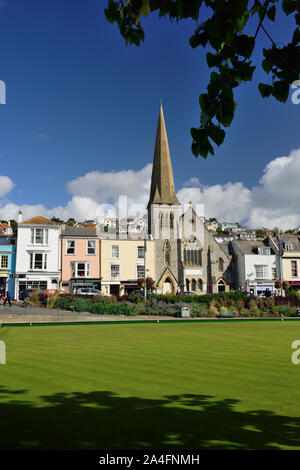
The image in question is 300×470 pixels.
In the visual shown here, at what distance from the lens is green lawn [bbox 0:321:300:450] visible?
4.80m

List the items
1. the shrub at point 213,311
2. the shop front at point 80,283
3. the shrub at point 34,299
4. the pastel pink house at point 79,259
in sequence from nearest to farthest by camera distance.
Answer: the shrub at point 213,311 → the shrub at point 34,299 → the shop front at point 80,283 → the pastel pink house at point 79,259

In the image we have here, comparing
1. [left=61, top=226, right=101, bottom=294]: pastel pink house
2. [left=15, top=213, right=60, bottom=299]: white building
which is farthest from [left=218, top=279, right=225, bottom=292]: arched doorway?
[left=15, top=213, right=60, bottom=299]: white building

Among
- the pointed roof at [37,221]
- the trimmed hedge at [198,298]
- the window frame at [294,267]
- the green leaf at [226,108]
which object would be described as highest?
the pointed roof at [37,221]

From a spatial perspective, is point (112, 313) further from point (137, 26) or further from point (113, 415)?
point (137, 26)

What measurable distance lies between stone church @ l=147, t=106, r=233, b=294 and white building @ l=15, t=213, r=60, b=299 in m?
15.3

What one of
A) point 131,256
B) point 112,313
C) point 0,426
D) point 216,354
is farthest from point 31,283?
point 0,426

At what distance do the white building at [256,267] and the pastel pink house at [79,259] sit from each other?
22772 millimetres

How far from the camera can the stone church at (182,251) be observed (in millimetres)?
57969

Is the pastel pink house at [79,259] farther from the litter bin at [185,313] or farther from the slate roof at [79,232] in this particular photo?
the litter bin at [185,313]

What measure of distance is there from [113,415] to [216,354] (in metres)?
6.89

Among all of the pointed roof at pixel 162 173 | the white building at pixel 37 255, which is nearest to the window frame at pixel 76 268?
the white building at pixel 37 255

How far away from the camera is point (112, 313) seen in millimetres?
34469
